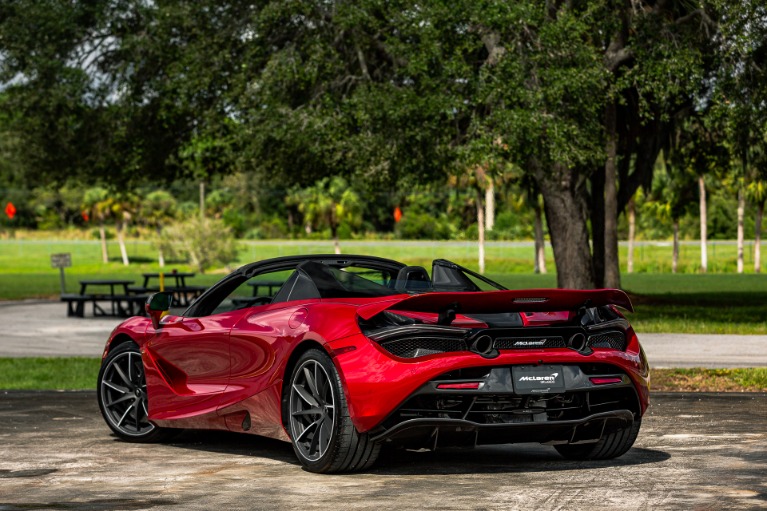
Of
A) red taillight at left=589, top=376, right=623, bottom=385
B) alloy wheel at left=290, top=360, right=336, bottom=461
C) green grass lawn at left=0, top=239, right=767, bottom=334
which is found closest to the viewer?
alloy wheel at left=290, top=360, right=336, bottom=461

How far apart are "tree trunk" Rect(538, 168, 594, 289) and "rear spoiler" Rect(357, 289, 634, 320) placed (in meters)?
19.4

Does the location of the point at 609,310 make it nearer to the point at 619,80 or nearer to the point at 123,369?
the point at 123,369

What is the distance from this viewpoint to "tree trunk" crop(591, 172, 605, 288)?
35.0 metres

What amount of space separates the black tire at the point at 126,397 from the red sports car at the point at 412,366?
77 cm

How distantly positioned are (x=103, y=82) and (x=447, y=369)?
26.8m

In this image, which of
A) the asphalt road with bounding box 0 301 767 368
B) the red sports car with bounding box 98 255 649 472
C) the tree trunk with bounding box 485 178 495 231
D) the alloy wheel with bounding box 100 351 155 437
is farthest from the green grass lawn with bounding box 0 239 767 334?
the tree trunk with bounding box 485 178 495 231

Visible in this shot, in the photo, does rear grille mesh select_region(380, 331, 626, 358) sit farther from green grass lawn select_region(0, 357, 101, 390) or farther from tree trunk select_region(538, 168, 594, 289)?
tree trunk select_region(538, 168, 594, 289)

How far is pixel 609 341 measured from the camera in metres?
8.13

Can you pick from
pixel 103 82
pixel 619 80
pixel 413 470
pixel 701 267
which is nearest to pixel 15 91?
pixel 103 82

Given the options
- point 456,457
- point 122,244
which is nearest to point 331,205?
point 122,244

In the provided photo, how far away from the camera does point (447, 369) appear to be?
7.47 meters

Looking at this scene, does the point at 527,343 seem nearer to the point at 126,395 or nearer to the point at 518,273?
the point at 126,395

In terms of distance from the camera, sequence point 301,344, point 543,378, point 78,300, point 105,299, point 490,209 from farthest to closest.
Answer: point 490,209, point 105,299, point 78,300, point 301,344, point 543,378

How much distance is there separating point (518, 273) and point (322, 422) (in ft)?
214
